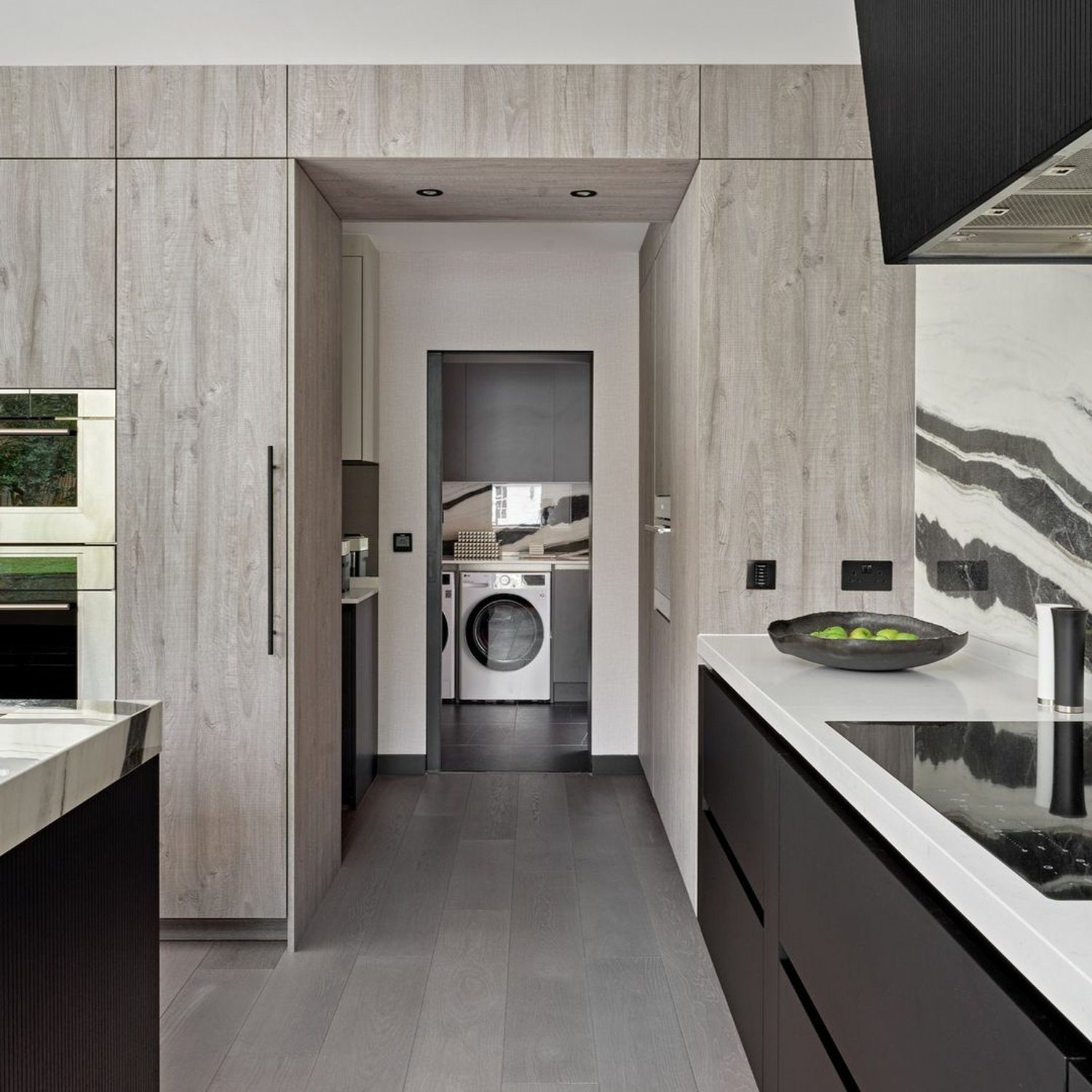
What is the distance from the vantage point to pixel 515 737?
574cm

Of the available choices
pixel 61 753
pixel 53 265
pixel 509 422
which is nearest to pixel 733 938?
pixel 61 753

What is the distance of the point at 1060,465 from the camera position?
1.95m

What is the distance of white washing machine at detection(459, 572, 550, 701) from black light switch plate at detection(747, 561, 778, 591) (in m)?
3.83

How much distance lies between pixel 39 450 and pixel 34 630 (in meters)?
0.52

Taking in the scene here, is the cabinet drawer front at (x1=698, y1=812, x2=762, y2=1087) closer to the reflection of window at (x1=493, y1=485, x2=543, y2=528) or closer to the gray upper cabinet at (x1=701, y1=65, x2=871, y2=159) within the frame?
the gray upper cabinet at (x1=701, y1=65, x2=871, y2=159)

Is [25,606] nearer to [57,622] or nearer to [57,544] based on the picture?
[57,622]

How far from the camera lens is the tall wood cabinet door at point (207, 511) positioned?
116 inches

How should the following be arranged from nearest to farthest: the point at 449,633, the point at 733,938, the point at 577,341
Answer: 1. the point at 733,938
2. the point at 577,341
3. the point at 449,633

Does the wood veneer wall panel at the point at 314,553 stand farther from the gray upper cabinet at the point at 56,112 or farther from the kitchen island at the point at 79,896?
the kitchen island at the point at 79,896

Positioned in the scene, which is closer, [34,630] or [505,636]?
[34,630]

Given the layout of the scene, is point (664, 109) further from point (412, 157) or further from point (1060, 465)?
point (1060, 465)

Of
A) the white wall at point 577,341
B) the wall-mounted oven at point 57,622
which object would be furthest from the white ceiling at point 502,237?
the wall-mounted oven at point 57,622

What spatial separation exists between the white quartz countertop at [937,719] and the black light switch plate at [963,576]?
0.45 ft

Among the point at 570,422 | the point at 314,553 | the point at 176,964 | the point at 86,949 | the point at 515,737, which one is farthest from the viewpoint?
the point at 570,422
